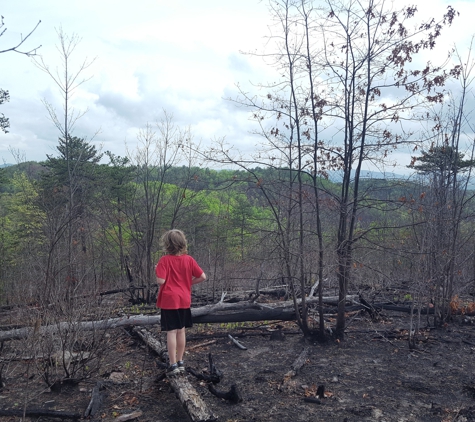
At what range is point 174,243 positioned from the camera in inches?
205

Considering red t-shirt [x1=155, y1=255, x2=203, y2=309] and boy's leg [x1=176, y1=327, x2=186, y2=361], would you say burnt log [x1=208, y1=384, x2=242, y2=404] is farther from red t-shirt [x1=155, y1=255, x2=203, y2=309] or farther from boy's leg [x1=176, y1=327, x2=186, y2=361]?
red t-shirt [x1=155, y1=255, x2=203, y2=309]

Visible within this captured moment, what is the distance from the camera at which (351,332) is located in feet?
25.5

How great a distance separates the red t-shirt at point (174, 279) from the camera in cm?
516

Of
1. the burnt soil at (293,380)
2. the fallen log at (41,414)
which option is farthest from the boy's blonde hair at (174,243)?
the fallen log at (41,414)

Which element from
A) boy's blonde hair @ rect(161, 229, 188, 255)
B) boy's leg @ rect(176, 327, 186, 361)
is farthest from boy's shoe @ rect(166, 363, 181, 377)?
boy's blonde hair @ rect(161, 229, 188, 255)

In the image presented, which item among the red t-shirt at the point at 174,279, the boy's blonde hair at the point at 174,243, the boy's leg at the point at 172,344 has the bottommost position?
the boy's leg at the point at 172,344

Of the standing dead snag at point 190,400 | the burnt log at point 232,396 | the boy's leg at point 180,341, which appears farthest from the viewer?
the boy's leg at point 180,341

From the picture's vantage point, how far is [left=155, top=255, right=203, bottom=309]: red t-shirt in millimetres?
5156

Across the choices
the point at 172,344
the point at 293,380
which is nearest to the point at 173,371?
the point at 172,344

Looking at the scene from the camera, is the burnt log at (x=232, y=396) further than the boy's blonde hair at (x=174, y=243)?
No

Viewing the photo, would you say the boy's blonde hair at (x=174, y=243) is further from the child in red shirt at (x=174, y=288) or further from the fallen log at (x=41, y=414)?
the fallen log at (x=41, y=414)

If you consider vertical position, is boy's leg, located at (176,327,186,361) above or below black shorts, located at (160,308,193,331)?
below

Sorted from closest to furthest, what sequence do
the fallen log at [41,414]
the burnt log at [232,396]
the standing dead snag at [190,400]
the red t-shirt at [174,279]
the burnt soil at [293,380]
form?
1. the standing dead snag at [190,400]
2. the fallen log at [41,414]
3. the burnt soil at [293,380]
4. the burnt log at [232,396]
5. the red t-shirt at [174,279]

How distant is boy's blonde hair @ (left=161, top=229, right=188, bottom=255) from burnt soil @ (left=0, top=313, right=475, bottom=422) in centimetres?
171
